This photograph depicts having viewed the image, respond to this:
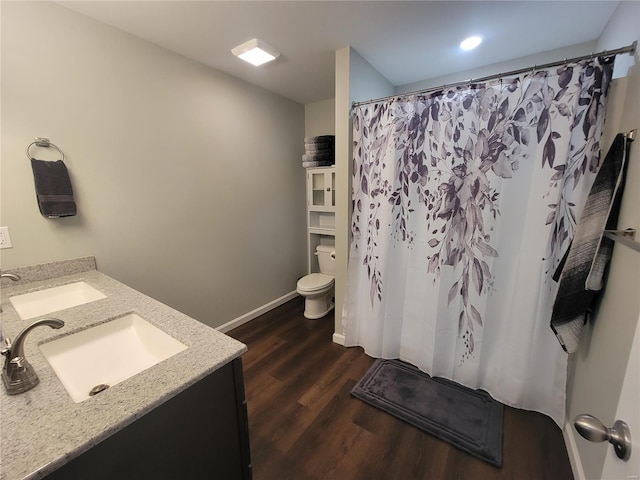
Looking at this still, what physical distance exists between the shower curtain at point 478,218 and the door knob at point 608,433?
1.09m

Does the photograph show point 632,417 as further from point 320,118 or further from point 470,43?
point 320,118

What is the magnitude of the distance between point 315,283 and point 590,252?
2041 millimetres

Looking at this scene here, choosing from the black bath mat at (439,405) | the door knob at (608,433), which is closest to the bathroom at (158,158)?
the black bath mat at (439,405)

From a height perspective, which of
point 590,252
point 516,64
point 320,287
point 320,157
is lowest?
point 320,287

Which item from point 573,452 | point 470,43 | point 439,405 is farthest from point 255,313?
point 470,43

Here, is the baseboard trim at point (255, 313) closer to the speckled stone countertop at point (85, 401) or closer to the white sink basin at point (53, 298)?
the white sink basin at point (53, 298)

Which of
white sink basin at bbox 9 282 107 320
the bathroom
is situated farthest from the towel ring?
white sink basin at bbox 9 282 107 320

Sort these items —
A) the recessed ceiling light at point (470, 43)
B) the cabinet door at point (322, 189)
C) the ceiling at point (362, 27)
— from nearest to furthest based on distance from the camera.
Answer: the ceiling at point (362, 27) → the recessed ceiling light at point (470, 43) → the cabinet door at point (322, 189)

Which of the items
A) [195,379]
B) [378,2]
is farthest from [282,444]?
[378,2]

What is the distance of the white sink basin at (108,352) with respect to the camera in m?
0.94

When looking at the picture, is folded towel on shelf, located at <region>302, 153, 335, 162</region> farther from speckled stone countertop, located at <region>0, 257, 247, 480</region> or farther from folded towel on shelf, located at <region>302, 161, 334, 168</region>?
speckled stone countertop, located at <region>0, 257, 247, 480</region>

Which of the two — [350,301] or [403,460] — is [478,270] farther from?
[403,460]

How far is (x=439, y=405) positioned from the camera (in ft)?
5.45

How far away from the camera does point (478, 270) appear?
1.63 m
